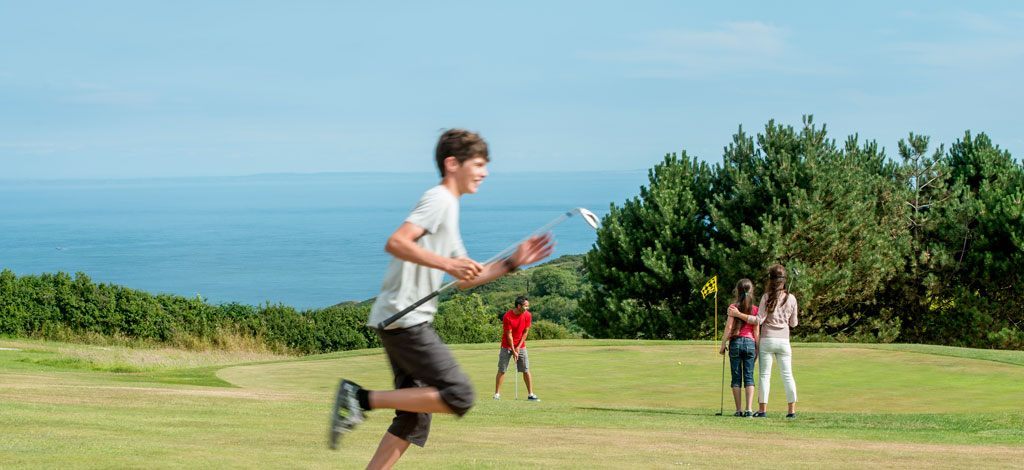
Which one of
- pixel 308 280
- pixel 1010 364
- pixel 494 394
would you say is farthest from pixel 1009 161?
pixel 308 280

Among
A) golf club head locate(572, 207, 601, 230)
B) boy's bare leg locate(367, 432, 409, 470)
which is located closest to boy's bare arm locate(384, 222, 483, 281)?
golf club head locate(572, 207, 601, 230)

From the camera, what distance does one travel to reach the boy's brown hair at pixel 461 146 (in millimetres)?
5582

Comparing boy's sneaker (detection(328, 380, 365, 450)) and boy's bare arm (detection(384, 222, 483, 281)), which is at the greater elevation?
boy's bare arm (detection(384, 222, 483, 281))

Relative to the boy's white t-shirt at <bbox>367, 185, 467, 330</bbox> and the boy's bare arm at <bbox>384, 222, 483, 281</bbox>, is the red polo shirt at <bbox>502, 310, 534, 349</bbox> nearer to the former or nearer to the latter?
the boy's white t-shirt at <bbox>367, 185, 467, 330</bbox>

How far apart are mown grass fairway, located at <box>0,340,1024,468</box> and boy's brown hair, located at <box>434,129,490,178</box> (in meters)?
2.78

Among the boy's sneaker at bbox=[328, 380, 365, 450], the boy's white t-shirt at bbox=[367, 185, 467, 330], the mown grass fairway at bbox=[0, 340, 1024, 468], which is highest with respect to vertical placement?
the boy's white t-shirt at bbox=[367, 185, 467, 330]

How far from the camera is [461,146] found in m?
5.59

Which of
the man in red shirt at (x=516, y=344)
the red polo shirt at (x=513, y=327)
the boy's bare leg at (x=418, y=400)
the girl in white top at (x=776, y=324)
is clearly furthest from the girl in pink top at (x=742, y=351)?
the boy's bare leg at (x=418, y=400)

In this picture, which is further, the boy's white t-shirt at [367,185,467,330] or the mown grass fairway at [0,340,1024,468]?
the mown grass fairway at [0,340,1024,468]

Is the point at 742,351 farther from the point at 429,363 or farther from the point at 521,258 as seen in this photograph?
the point at 521,258

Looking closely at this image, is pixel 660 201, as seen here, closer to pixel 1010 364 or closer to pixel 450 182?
pixel 1010 364

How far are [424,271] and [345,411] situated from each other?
0.92m

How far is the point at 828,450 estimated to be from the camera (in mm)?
9484

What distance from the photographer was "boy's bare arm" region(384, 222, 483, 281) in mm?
5219
